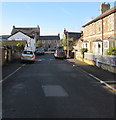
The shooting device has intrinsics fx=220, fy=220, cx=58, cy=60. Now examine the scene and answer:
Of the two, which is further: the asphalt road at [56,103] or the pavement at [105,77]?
the pavement at [105,77]

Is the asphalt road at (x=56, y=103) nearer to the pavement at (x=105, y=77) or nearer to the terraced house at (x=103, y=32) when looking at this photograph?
the pavement at (x=105, y=77)

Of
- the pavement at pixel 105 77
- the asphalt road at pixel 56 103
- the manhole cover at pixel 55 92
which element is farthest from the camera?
the pavement at pixel 105 77

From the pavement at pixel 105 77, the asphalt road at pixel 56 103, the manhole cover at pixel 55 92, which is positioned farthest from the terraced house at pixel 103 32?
the asphalt road at pixel 56 103

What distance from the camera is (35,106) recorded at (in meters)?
7.41

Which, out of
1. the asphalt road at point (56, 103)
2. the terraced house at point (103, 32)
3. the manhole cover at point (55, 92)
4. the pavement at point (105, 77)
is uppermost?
the terraced house at point (103, 32)

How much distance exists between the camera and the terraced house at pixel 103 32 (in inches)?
1115

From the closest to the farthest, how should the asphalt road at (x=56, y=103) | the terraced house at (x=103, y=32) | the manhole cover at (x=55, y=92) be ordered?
1. the asphalt road at (x=56, y=103)
2. the manhole cover at (x=55, y=92)
3. the terraced house at (x=103, y=32)

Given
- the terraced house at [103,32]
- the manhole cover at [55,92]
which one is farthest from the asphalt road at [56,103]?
the terraced house at [103,32]

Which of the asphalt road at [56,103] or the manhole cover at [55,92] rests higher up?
the manhole cover at [55,92]

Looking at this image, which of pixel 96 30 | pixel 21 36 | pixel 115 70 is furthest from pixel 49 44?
pixel 115 70

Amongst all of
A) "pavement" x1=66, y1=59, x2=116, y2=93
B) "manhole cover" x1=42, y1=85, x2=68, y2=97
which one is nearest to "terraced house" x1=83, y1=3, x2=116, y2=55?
"pavement" x1=66, y1=59, x2=116, y2=93

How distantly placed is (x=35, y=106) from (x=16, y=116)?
1.16 meters

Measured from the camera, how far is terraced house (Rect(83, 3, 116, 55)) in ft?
92.9

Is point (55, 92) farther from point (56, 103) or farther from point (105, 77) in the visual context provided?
point (105, 77)
